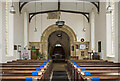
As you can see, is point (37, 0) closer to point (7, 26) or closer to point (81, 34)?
point (7, 26)

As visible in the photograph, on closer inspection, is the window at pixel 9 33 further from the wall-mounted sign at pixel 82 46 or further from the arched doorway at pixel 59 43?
the arched doorway at pixel 59 43

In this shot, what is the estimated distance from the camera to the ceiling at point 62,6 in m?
12.2

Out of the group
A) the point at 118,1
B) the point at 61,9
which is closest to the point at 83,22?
the point at 61,9

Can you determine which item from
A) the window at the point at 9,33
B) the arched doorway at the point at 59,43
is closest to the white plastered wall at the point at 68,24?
the arched doorway at the point at 59,43

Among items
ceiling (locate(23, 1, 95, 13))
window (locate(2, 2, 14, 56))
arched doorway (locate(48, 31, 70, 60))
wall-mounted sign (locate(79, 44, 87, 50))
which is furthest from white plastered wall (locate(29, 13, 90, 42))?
window (locate(2, 2, 14, 56))

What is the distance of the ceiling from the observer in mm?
12250

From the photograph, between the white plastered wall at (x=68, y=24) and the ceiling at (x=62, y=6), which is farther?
the white plastered wall at (x=68, y=24)

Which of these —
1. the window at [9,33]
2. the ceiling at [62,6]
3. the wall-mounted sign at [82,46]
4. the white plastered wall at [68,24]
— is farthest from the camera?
the white plastered wall at [68,24]

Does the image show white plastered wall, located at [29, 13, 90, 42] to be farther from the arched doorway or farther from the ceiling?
A: the arched doorway

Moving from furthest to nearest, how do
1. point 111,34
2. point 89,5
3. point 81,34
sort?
point 81,34
point 89,5
point 111,34

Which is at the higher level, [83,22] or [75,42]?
[83,22]

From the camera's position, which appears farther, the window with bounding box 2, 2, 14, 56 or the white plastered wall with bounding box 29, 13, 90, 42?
the white plastered wall with bounding box 29, 13, 90, 42

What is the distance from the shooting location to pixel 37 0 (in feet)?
37.2

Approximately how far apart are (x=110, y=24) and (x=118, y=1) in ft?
4.97
